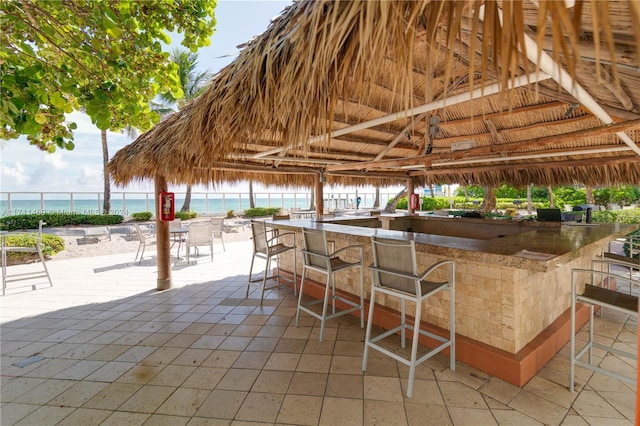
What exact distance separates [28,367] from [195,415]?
1839 millimetres

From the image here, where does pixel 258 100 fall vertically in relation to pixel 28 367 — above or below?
above

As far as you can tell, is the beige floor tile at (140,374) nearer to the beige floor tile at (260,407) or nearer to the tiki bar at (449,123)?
the beige floor tile at (260,407)

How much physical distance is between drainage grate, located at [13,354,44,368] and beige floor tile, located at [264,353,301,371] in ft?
7.06

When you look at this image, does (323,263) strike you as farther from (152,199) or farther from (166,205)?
(152,199)

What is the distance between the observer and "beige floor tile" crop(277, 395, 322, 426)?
177 centimetres

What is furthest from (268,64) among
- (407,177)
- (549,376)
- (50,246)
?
(50,246)

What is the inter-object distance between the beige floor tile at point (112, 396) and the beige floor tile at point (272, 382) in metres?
0.93

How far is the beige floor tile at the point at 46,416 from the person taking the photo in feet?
5.95

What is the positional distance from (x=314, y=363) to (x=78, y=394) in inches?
70.7

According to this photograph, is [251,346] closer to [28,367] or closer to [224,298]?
[224,298]

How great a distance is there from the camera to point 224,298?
4.09 meters

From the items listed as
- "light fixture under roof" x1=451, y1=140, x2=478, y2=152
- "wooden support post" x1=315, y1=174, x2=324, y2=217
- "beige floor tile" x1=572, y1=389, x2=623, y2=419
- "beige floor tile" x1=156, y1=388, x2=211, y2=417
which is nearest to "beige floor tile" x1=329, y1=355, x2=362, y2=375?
"beige floor tile" x1=156, y1=388, x2=211, y2=417

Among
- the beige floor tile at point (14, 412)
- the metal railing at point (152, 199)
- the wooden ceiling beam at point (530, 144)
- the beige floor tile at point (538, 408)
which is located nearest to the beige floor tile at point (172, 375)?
the beige floor tile at point (14, 412)

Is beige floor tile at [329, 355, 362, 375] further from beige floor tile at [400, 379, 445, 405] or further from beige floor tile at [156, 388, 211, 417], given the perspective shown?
beige floor tile at [156, 388, 211, 417]
